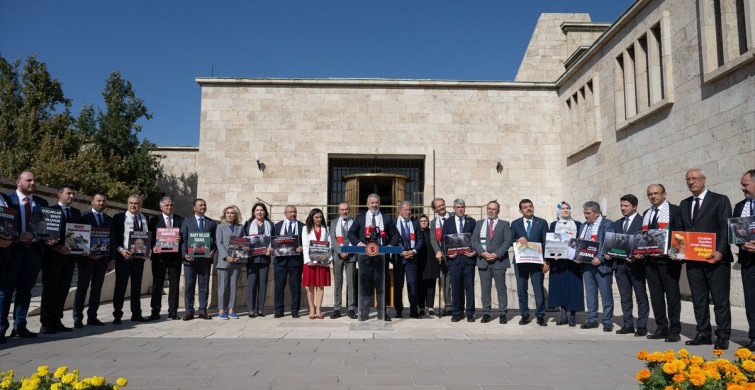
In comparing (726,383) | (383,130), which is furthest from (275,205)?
(726,383)

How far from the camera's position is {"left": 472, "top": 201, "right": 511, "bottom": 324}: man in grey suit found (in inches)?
322

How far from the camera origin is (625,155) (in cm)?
1434

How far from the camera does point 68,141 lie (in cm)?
2339

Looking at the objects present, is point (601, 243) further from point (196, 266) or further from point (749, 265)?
point (196, 266)

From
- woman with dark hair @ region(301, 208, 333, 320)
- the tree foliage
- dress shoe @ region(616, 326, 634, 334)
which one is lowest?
dress shoe @ region(616, 326, 634, 334)

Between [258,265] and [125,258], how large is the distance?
80.7 inches

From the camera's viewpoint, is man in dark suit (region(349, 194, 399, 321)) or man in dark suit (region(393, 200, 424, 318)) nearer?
man in dark suit (region(349, 194, 399, 321))

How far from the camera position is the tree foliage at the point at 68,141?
850 inches

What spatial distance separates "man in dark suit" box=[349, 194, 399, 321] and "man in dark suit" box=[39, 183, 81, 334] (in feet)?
13.3

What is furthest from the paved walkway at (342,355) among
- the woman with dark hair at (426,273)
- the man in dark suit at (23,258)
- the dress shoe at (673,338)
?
the woman with dark hair at (426,273)

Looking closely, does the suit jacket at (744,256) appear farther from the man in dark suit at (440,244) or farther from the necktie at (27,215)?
the necktie at (27,215)

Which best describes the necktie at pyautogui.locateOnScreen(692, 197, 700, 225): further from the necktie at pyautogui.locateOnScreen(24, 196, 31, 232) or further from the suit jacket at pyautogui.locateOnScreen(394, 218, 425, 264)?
the necktie at pyautogui.locateOnScreen(24, 196, 31, 232)

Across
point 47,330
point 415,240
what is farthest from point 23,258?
point 415,240

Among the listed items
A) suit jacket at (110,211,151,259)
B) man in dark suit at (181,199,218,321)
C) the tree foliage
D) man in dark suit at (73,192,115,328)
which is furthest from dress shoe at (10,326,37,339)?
the tree foliage
